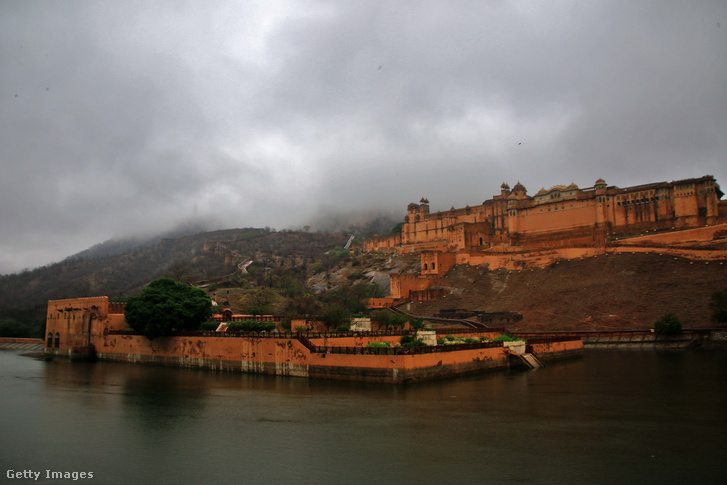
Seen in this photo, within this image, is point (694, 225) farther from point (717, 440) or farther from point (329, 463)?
point (329, 463)

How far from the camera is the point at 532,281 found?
172 feet

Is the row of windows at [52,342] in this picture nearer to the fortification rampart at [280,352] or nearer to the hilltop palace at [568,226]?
the fortification rampart at [280,352]

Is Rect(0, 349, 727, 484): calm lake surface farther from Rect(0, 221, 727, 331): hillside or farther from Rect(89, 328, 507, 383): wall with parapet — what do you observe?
Rect(0, 221, 727, 331): hillside

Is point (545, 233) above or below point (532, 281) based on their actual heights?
above

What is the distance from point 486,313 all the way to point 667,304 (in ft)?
47.1

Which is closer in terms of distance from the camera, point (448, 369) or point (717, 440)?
point (717, 440)

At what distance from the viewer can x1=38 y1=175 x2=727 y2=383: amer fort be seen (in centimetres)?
2464

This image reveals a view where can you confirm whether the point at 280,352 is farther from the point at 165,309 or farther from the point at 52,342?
the point at 52,342

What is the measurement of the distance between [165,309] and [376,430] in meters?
22.8

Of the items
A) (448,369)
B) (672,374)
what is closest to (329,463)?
(448,369)

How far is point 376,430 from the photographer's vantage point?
47.3 feet

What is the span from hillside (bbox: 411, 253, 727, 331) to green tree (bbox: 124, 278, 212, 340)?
79.0ft

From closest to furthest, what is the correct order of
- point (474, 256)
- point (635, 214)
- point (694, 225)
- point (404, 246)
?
point (694, 225) < point (635, 214) < point (474, 256) < point (404, 246)

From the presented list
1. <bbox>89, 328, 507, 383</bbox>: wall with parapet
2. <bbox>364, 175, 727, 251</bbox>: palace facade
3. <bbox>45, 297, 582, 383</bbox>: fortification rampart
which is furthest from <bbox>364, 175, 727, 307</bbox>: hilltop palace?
<bbox>89, 328, 507, 383</bbox>: wall with parapet
